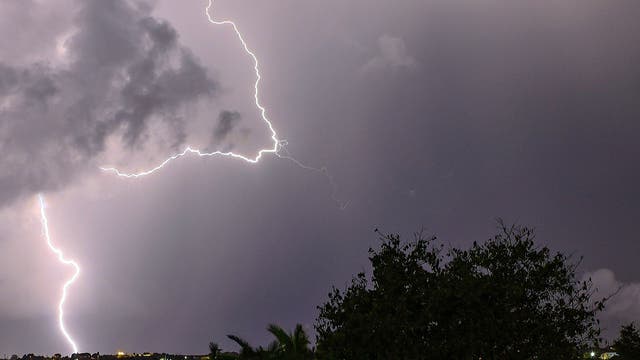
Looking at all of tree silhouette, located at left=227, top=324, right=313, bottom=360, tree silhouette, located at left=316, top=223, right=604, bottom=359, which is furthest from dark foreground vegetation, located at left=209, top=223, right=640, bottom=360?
tree silhouette, located at left=227, top=324, right=313, bottom=360

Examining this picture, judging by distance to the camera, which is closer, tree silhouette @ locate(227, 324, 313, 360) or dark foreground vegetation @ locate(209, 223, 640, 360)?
dark foreground vegetation @ locate(209, 223, 640, 360)

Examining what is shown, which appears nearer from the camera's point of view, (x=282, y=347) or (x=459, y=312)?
(x=459, y=312)

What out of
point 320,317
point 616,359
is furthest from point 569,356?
point 616,359

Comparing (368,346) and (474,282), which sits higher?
(474,282)

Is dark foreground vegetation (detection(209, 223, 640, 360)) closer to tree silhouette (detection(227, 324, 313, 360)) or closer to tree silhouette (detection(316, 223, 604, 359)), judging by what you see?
tree silhouette (detection(316, 223, 604, 359))

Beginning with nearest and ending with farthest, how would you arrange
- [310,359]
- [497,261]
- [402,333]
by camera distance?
1. [402,333]
2. [497,261]
3. [310,359]

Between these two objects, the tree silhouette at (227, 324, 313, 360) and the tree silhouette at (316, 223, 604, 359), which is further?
the tree silhouette at (227, 324, 313, 360)

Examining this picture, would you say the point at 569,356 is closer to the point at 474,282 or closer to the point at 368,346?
the point at 474,282

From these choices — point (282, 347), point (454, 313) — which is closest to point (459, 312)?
point (454, 313)

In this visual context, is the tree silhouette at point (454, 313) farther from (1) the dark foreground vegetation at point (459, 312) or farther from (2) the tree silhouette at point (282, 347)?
(2) the tree silhouette at point (282, 347)

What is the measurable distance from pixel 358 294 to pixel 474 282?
2.59 m

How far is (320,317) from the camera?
1518 cm

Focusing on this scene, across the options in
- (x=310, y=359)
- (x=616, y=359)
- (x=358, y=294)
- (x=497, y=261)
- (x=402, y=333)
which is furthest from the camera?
(x=616, y=359)

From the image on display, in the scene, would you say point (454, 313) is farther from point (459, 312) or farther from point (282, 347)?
point (282, 347)
